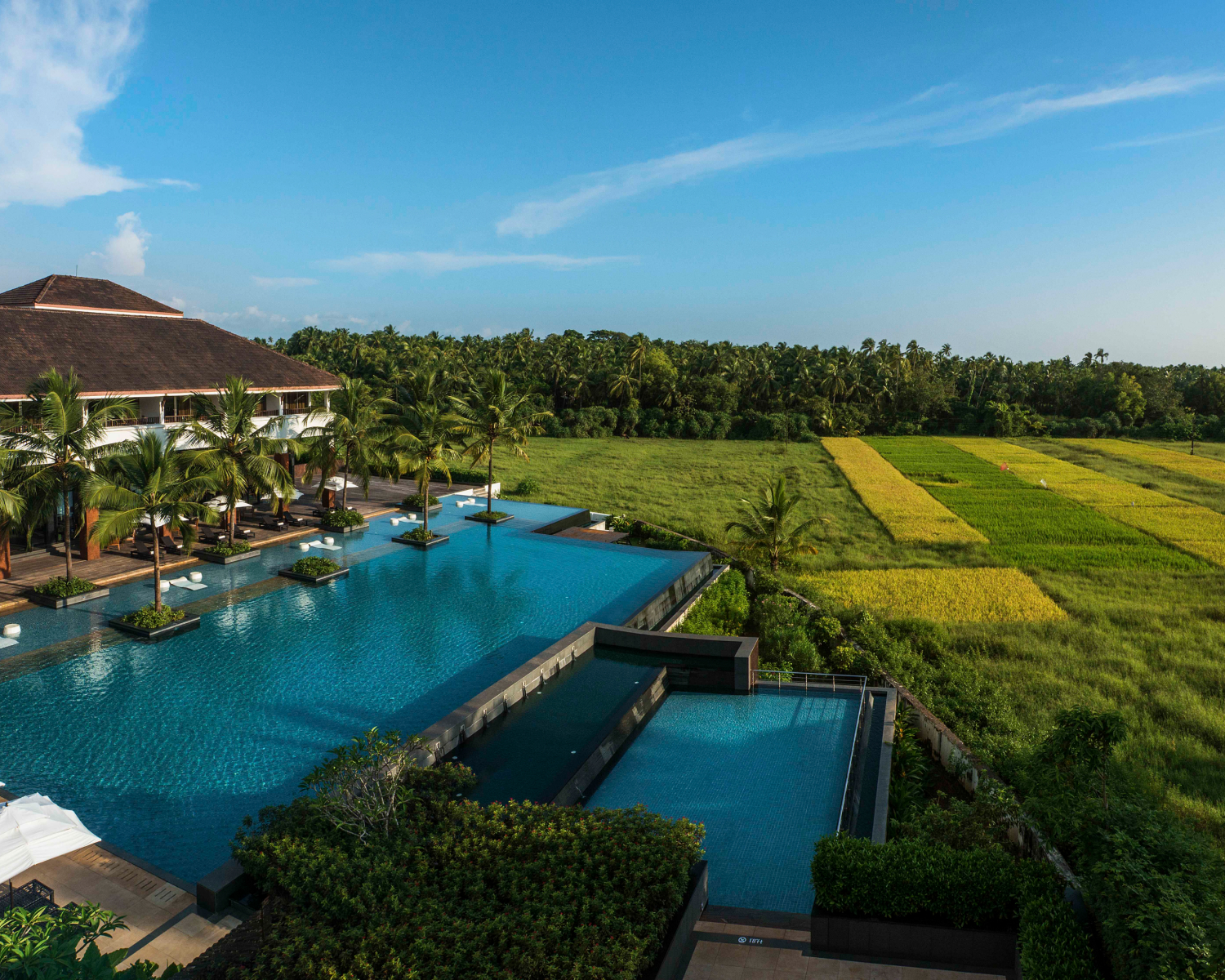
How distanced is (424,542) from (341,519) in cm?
318

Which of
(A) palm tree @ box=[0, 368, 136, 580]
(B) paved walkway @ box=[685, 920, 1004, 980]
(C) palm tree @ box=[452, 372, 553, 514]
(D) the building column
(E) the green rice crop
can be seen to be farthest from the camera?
(E) the green rice crop

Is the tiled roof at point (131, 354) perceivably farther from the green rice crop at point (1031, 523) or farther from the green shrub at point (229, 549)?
the green rice crop at point (1031, 523)

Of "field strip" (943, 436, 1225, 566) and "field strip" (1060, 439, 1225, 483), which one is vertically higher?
"field strip" (1060, 439, 1225, 483)

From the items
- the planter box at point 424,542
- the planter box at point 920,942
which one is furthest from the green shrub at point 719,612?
the planter box at point 920,942

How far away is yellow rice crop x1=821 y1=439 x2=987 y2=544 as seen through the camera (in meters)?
34.2

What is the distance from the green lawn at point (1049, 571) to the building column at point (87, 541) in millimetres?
17980

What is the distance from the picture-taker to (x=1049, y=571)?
28156mm

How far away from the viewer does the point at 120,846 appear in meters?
9.08

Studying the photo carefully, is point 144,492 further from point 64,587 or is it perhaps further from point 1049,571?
point 1049,571

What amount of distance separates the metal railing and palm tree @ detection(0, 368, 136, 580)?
1514 centimetres

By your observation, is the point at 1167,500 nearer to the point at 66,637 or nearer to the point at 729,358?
the point at 729,358

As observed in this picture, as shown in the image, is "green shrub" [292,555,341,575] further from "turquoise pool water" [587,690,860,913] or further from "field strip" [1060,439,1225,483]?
"field strip" [1060,439,1225,483]

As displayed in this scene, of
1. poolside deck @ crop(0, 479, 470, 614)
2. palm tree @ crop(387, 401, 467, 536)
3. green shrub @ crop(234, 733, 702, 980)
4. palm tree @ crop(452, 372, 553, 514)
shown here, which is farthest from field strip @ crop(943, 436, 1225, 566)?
poolside deck @ crop(0, 479, 470, 614)

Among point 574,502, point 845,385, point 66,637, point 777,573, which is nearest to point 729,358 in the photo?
point 845,385
